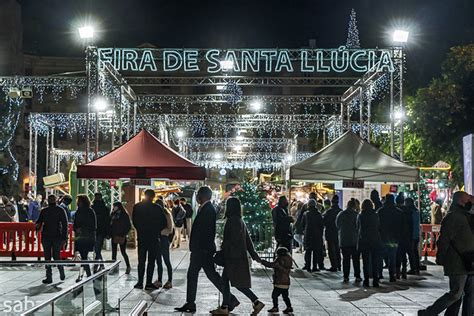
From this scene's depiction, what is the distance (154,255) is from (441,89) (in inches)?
1038

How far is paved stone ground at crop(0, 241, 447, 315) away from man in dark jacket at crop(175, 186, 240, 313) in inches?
18.8

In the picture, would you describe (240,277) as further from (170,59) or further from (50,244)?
(170,59)

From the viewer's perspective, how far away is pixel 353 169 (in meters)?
15.9

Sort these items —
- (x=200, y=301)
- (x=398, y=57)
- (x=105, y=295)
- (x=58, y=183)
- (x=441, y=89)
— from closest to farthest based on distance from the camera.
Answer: (x=105, y=295)
(x=200, y=301)
(x=398, y=57)
(x=58, y=183)
(x=441, y=89)

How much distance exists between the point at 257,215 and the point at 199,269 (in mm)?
8957

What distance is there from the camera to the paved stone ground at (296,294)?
34.5 ft

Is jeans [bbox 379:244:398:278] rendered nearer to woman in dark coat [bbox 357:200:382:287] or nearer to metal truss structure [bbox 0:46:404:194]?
woman in dark coat [bbox 357:200:382:287]

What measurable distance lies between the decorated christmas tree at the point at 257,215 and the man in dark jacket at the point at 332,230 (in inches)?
80.9

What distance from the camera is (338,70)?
20969mm

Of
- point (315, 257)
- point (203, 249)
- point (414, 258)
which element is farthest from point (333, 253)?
point (203, 249)

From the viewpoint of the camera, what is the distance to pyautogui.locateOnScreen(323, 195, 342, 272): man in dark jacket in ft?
54.3

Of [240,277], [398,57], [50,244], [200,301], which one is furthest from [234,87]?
[240,277]

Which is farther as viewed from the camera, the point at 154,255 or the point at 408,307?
the point at 154,255

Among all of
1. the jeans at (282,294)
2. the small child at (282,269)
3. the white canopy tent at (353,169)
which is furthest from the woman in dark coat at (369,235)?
the small child at (282,269)
